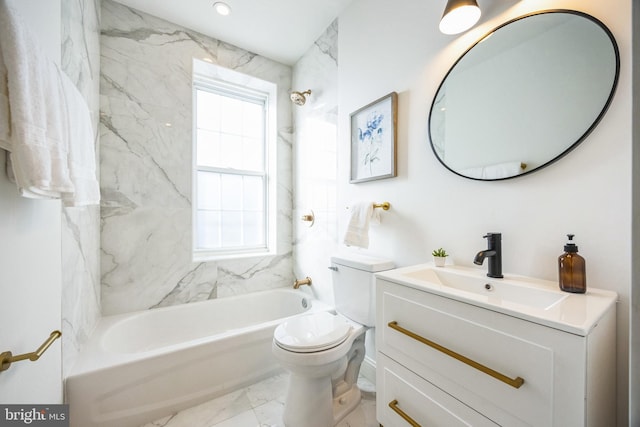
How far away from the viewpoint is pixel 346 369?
1.52m

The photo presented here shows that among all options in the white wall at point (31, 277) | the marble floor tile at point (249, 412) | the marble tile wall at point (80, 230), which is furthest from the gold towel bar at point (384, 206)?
the marble tile wall at point (80, 230)

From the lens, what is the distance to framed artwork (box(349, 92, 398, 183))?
1.54 m

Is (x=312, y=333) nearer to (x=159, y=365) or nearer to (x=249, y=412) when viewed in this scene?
(x=249, y=412)

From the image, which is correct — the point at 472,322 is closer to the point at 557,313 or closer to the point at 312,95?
the point at 557,313

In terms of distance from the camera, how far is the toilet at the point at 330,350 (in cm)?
120

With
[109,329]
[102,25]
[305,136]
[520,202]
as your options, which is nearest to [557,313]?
→ [520,202]

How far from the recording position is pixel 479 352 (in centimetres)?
77

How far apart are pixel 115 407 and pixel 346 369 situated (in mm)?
1227

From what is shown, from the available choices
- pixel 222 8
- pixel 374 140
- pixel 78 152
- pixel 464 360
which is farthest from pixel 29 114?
pixel 222 8

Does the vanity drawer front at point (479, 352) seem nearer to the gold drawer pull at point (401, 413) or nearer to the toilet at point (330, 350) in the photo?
the gold drawer pull at point (401, 413)

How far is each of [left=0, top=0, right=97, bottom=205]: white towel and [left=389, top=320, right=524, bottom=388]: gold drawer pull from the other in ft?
4.08

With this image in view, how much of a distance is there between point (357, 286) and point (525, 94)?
1212mm

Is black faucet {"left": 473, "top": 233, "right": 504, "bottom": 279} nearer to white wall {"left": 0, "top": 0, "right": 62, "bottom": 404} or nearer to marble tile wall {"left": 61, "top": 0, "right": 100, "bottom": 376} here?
white wall {"left": 0, "top": 0, "right": 62, "bottom": 404}

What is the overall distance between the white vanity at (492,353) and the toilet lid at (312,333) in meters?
0.23
